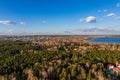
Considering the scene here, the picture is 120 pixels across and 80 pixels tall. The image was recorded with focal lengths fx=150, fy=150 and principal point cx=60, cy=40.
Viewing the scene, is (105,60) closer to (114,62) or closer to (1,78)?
(114,62)

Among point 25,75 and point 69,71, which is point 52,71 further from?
point 25,75

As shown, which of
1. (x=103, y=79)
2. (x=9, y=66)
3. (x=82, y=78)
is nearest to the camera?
(x=103, y=79)

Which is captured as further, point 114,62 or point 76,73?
point 114,62

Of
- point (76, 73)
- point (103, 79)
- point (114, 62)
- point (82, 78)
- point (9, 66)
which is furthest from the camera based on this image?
point (114, 62)

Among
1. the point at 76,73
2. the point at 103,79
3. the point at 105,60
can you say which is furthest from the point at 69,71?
the point at 105,60

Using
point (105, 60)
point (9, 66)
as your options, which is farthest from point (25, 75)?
point (105, 60)

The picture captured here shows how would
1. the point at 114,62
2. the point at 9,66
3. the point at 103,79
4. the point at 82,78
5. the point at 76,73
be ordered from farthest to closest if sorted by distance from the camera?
the point at 114,62
the point at 9,66
the point at 76,73
the point at 82,78
the point at 103,79

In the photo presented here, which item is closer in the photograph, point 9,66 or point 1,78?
point 1,78

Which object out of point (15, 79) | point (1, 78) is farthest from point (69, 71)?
point (1, 78)
